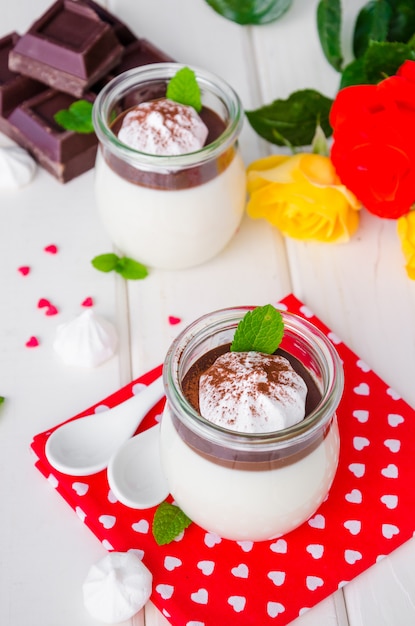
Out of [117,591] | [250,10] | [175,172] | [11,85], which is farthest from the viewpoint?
[250,10]

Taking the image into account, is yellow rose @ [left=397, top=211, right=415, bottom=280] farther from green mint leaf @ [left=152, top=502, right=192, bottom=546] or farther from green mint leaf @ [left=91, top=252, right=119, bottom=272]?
green mint leaf @ [left=152, top=502, right=192, bottom=546]

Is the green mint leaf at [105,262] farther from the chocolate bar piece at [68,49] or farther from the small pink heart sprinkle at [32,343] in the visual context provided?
the chocolate bar piece at [68,49]

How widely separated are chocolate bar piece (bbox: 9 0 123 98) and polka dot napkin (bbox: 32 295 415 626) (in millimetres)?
762

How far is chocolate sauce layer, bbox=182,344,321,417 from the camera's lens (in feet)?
3.82

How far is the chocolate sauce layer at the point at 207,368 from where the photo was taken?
1164 millimetres

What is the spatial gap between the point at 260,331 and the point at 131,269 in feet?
1.71

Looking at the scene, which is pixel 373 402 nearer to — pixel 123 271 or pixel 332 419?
pixel 332 419

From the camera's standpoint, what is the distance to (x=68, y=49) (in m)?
1.76

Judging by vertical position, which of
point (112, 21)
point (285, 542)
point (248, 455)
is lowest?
point (285, 542)

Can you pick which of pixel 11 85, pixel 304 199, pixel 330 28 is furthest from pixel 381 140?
pixel 11 85

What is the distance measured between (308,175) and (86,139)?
47cm

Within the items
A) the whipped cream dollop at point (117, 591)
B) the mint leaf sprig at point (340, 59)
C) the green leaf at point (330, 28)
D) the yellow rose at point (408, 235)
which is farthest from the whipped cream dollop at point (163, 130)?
the whipped cream dollop at point (117, 591)

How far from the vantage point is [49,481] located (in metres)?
1.31

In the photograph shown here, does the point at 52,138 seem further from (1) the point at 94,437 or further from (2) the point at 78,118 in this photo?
(1) the point at 94,437
